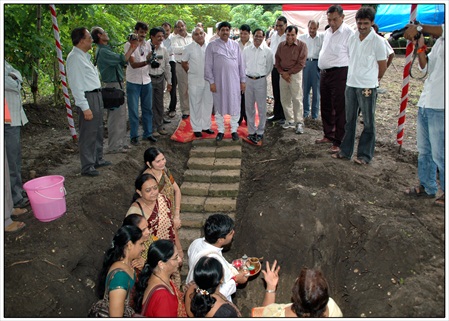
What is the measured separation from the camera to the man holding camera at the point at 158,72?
656 centimetres

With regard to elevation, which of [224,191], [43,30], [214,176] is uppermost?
[43,30]

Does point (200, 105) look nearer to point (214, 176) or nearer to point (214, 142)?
point (214, 142)

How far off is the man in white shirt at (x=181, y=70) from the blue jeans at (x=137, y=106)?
52.3 inches

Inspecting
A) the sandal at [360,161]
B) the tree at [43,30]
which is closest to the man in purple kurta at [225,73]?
the tree at [43,30]

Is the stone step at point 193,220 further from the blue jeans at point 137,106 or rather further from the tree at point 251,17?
the tree at point 251,17

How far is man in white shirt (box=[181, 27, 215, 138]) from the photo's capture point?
6.59 metres

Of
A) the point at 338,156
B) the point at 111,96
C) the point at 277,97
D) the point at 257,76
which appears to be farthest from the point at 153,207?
the point at 277,97

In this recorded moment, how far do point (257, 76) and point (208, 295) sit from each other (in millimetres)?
4638

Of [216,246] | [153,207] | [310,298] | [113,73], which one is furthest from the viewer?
[113,73]

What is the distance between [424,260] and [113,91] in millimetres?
4494

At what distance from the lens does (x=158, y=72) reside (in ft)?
22.6

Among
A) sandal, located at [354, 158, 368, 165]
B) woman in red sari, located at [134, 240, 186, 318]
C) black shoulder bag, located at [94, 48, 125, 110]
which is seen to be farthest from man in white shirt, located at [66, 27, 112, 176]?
sandal, located at [354, 158, 368, 165]

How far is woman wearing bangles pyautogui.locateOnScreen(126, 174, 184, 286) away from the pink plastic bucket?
3.42 ft

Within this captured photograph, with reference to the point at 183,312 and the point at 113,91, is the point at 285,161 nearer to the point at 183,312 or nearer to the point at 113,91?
the point at 113,91
